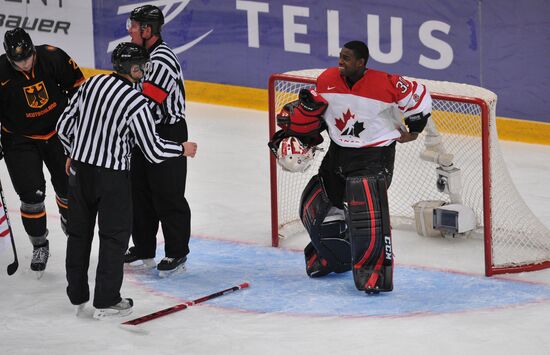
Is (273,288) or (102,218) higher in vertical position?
(102,218)

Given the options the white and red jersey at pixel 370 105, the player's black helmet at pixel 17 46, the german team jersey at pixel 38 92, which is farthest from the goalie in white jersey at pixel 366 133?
the player's black helmet at pixel 17 46

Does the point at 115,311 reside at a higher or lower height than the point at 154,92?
lower

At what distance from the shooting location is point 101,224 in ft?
19.5

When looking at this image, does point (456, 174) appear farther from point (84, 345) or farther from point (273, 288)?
point (84, 345)

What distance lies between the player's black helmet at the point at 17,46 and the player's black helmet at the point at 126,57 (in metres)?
0.74

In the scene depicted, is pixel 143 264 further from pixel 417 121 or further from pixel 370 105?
pixel 417 121

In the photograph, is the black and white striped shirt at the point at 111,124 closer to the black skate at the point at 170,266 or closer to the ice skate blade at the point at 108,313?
the ice skate blade at the point at 108,313

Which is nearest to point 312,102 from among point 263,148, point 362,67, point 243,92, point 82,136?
point 362,67

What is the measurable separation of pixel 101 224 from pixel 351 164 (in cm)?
129

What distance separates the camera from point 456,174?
7.10m

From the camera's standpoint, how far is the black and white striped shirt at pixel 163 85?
6.42m

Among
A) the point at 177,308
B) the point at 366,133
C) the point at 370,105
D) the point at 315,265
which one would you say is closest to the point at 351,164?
the point at 366,133

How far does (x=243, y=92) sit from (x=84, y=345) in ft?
16.9

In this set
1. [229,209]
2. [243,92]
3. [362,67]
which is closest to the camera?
[362,67]
